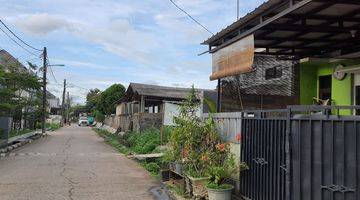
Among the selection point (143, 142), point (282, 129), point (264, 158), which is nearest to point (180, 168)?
point (264, 158)

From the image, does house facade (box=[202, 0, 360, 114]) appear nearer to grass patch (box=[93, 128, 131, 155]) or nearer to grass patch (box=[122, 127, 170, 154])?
grass patch (box=[122, 127, 170, 154])

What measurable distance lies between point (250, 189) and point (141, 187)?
3.99 metres

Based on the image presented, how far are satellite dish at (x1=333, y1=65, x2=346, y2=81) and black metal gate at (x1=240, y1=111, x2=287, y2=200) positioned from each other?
479 centimetres

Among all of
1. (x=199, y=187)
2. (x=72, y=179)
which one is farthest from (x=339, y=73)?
(x=72, y=179)

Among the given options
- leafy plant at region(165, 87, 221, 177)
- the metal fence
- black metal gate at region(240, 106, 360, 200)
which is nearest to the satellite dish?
leafy plant at region(165, 87, 221, 177)

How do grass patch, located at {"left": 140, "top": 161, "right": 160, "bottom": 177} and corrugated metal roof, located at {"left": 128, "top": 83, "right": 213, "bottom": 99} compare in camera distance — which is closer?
grass patch, located at {"left": 140, "top": 161, "right": 160, "bottom": 177}

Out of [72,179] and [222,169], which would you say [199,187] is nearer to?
[222,169]

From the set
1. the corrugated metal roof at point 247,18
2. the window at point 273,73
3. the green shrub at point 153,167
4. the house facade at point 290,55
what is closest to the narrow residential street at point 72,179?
the green shrub at point 153,167

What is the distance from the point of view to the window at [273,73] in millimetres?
15180

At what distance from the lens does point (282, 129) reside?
7844mm

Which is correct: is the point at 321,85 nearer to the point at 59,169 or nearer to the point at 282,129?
the point at 282,129

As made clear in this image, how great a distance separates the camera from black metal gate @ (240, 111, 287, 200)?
7.95 metres

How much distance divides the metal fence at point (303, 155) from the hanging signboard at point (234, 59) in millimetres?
1264

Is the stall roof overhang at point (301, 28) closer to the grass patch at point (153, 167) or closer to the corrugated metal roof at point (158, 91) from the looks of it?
the grass patch at point (153, 167)
